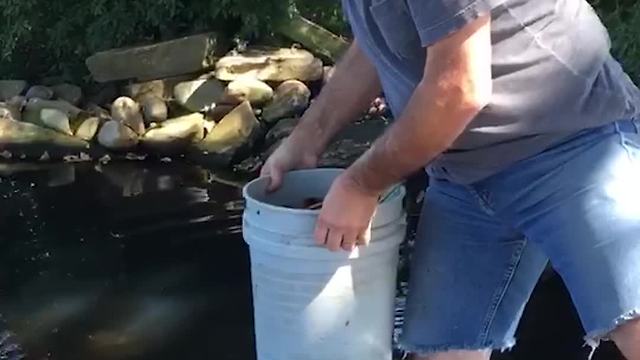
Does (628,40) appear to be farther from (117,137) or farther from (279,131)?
(117,137)

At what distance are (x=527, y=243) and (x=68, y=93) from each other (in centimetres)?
460

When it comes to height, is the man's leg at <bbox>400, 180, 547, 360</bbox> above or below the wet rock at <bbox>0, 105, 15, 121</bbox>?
above

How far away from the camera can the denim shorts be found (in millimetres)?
2105

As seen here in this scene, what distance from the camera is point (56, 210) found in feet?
16.7

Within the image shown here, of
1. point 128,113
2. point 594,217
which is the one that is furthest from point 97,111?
point 594,217

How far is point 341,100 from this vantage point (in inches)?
100

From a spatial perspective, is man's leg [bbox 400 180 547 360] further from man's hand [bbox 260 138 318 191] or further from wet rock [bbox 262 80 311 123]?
wet rock [bbox 262 80 311 123]

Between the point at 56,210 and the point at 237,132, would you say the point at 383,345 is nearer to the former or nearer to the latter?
the point at 56,210

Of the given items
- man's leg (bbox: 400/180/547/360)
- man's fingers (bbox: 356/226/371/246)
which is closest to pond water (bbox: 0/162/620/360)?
man's leg (bbox: 400/180/547/360)

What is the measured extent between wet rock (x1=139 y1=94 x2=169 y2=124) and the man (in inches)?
154

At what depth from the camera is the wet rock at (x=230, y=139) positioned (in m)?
5.68

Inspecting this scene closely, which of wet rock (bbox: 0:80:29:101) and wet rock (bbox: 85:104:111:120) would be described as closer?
wet rock (bbox: 85:104:111:120)

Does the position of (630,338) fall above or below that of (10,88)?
above

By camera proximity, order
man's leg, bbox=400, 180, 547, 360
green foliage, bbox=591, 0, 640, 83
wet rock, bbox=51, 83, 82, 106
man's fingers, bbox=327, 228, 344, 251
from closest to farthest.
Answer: man's fingers, bbox=327, 228, 344, 251 < man's leg, bbox=400, 180, 547, 360 < green foliage, bbox=591, 0, 640, 83 < wet rock, bbox=51, 83, 82, 106
